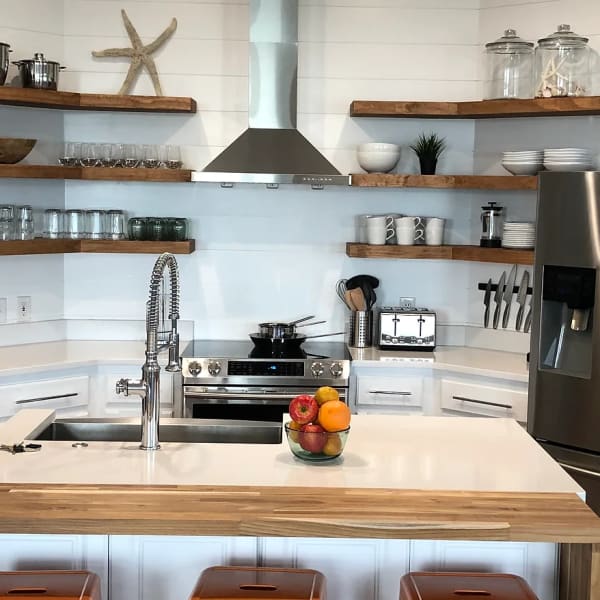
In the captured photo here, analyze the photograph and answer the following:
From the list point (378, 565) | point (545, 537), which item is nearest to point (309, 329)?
point (378, 565)

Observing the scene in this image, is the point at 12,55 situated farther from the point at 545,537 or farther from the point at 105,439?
the point at 545,537

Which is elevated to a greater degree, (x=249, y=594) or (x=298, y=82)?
(x=298, y=82)

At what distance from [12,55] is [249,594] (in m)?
3.44

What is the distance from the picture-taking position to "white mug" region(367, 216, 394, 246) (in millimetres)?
4980

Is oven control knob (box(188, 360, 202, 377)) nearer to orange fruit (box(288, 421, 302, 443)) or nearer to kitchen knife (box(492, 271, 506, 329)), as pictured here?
kitchen knife (box(492, 271, 506, 329))

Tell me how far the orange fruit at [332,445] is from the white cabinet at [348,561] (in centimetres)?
24

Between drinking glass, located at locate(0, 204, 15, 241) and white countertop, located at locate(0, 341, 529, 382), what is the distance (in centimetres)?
58

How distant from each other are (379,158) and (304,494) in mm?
2746

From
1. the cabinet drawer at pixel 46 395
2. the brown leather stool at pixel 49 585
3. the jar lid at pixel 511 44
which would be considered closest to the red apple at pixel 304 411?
the brown leather stool at pixel 49 585

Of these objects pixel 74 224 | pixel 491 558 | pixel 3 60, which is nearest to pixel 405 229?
pixel 74 224

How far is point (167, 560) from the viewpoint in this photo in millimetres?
2619

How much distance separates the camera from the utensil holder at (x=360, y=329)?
5.00 m

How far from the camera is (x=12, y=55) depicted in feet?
15.9

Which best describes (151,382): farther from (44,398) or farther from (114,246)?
(114,246)
